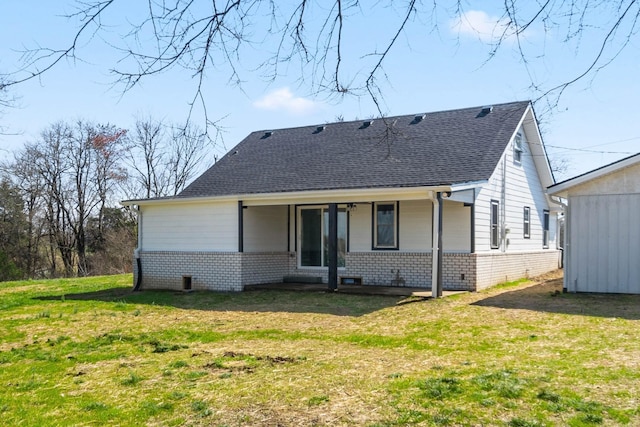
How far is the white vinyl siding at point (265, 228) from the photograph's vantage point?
16891 millimetres

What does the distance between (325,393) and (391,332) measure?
13.1 ft

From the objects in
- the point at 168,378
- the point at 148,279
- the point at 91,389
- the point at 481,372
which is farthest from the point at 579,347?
the point at 148,279

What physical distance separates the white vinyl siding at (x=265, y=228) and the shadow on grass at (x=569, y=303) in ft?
21.9

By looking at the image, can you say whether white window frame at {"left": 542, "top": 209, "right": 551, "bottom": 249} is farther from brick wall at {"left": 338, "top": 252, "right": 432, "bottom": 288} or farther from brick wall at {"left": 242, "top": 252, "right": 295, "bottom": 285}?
brick wall at {"left": 242, "top": 252, "right": 295, "bottom": 285}

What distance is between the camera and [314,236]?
706 inches

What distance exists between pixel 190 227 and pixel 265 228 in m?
2.21

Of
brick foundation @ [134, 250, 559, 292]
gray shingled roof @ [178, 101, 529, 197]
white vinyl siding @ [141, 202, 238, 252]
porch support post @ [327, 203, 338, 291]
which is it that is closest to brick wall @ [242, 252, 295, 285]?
brick foundation @ [134, 250, 559, 292]

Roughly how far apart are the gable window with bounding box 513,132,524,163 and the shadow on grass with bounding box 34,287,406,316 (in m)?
7.31

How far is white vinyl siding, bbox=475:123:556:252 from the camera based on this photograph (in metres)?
16.0

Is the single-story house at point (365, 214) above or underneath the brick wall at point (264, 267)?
above

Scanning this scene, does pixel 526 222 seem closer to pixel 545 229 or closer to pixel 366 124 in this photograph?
pixel 545 229

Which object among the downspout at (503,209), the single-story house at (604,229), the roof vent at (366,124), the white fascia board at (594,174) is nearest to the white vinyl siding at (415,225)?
the downspout at (503,209)

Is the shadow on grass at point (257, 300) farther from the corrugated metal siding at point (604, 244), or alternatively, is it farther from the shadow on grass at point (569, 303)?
the corrugated metal siding at point (604, 244)

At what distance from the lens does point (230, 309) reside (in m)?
13.1
